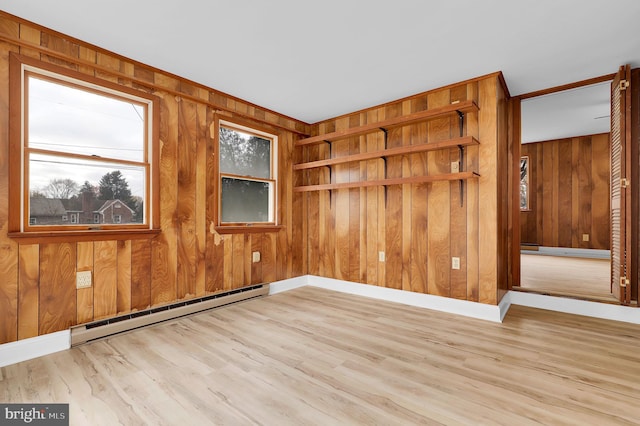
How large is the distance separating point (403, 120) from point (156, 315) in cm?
312

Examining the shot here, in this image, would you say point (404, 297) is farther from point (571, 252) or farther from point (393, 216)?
point (571, 252)

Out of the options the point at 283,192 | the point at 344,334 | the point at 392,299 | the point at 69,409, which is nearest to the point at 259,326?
the point at 344,334

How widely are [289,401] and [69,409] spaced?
1131 mm

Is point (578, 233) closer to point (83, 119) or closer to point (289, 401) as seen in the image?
point (289, 401)

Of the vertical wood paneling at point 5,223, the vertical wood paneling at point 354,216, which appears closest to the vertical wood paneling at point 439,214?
the vertical wood paneling at point 354,216

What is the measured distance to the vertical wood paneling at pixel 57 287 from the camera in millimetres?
2170

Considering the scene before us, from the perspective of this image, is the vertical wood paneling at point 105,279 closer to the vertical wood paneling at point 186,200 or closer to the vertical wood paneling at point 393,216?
the vertical wood paneling at point 186,200

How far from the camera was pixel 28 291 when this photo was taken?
83.1 inches

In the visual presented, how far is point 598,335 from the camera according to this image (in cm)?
246

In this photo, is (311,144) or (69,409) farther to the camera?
(311,144)

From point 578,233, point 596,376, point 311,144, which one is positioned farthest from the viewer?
point 578,233

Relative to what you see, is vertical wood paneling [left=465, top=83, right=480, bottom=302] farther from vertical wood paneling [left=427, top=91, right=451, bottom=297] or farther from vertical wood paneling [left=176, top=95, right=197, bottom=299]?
vertical wood paneling [left=176, top=95, right=197, bottom=299]

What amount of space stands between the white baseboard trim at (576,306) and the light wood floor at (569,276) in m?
0.08

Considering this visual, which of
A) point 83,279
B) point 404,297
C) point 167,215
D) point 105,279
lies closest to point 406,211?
point 404,297
